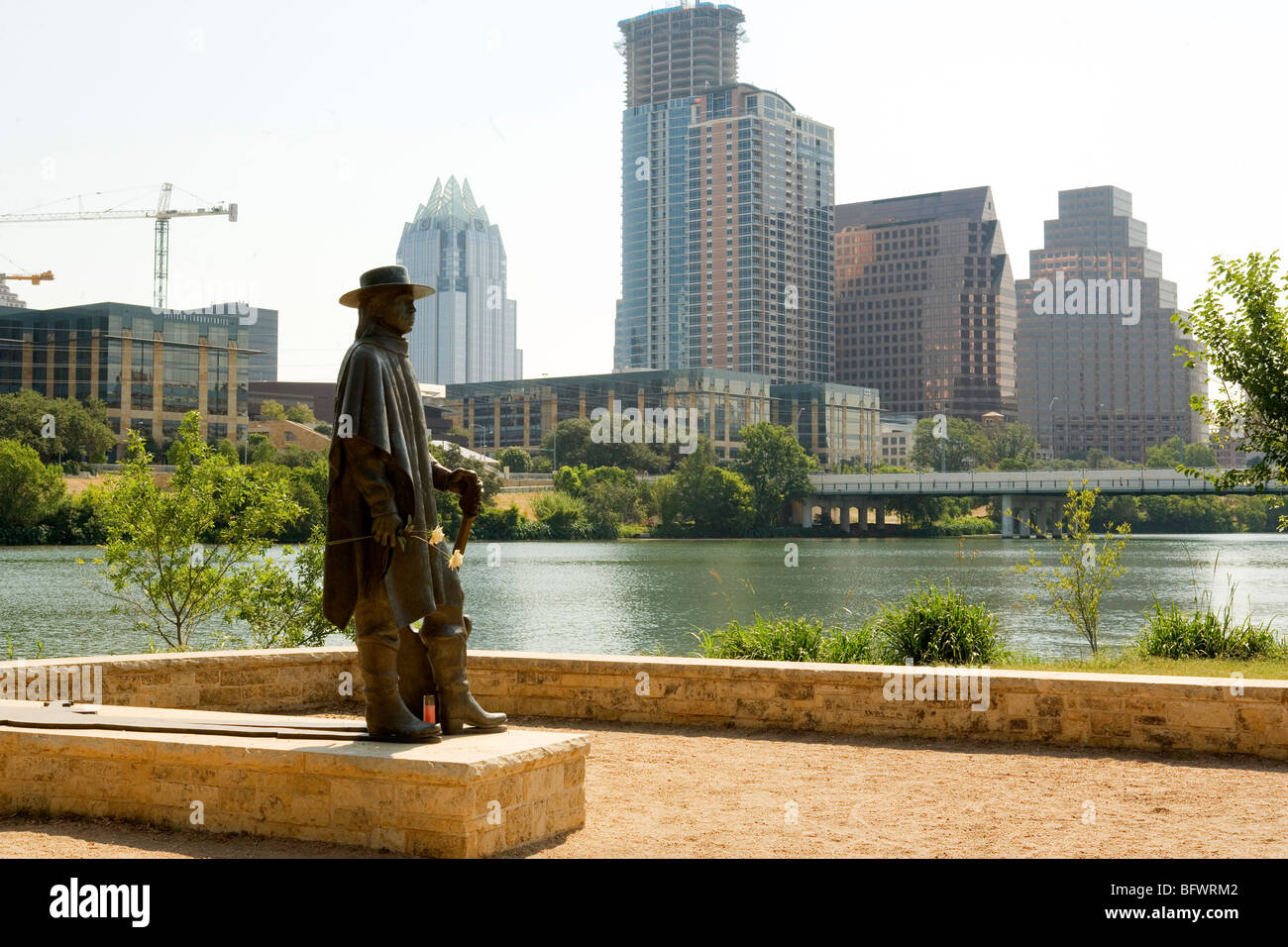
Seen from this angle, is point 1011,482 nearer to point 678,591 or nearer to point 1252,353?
point 678,591

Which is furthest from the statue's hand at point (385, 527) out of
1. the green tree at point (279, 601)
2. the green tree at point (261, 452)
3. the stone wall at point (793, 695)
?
A: the green tree at point (261, 452)

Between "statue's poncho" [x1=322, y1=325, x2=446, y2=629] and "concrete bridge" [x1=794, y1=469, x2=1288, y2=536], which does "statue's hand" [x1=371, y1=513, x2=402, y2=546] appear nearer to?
"statue's poncho" [x1=322, y1=325, x2=446, y2=629]

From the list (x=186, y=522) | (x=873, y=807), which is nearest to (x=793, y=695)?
(x=873, y=807)

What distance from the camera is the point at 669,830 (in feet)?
23.2

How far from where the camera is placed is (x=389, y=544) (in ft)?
23.1

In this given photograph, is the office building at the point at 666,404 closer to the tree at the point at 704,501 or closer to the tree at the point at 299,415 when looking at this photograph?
the tree at the point at 299,415

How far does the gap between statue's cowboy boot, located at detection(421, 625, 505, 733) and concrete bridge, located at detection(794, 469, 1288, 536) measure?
3231 inches

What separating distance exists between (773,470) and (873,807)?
9992 centimetres

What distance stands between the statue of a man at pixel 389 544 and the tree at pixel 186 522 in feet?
48.9

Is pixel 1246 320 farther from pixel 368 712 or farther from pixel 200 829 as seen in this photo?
pixel 200 829

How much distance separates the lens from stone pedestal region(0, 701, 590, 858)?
20.9 ft

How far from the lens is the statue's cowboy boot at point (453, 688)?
24.3ft

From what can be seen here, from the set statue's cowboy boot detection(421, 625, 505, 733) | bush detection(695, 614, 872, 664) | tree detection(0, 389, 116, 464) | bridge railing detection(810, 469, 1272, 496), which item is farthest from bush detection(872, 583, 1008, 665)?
tree detection(0, 389, 116, 464)

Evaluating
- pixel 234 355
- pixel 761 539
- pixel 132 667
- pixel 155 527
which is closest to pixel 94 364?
pixel 234 355
